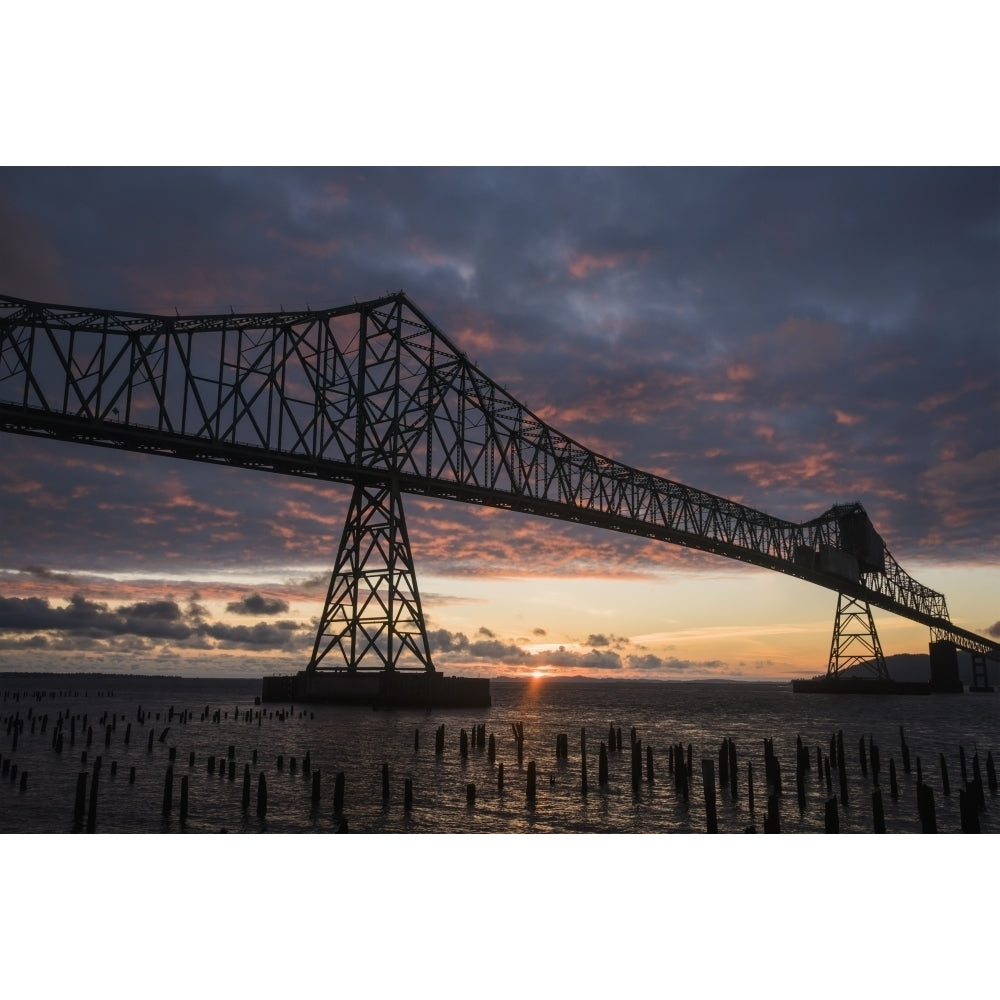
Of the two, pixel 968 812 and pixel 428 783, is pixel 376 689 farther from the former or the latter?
pixel 968 812

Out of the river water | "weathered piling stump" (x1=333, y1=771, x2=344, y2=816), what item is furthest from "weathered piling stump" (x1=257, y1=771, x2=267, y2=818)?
"weathered piling stump" (x1=333, y1=771, x2=344, y2=816)

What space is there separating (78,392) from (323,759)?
2690 cm

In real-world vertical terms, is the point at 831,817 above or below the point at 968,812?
below

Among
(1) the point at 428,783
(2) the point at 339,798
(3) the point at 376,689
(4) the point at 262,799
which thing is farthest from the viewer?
(3) the point at 376,689

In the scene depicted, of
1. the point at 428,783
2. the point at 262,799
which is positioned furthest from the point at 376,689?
the point at 262,799

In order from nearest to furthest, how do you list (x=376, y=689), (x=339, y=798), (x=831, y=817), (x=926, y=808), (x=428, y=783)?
(x=926, y=808) → (x=831, y=817) → (x=339, y=798) → (x=428, y=783) → (x=376, y=689)

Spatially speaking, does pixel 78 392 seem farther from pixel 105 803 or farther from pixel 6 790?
pixel 105 803

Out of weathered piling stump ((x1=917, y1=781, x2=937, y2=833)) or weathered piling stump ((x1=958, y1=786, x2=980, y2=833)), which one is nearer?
weathered piling stump ((x1=917, y1=781, x2=937, y2=833))

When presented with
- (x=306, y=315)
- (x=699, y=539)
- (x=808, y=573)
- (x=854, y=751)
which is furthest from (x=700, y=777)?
(x=808, y=573)

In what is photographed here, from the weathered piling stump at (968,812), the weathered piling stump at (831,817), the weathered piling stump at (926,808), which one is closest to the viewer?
the weathered piling stump at (926,808)

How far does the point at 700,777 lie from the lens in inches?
Result: 1459

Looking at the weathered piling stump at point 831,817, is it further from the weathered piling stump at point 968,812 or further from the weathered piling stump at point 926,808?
the weathered piling stump at point 968,812

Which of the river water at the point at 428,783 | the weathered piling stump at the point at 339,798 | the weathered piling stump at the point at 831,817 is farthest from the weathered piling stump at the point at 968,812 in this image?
the weathered piling stump at the point at 339,798

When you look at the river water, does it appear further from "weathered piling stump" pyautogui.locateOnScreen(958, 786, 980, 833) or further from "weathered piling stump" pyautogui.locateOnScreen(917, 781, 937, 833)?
"weathered piling stump" pyautogui.locateOnScreen(917, 781, 937, 833)
